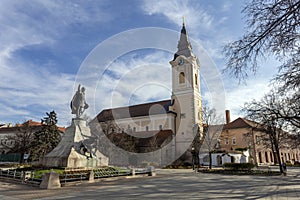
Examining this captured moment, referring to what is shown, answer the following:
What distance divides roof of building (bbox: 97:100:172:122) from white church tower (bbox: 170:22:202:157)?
3163mm

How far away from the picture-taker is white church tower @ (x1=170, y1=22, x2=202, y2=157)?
43719 mm

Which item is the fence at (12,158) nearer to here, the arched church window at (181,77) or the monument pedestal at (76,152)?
the monument pedestal at (76,152)

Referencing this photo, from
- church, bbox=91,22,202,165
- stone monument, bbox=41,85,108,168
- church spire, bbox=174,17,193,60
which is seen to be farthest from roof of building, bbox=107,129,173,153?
stone monument, bbox=41,85,108,168

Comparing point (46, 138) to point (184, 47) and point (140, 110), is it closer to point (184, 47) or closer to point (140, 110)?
point (140, 110)

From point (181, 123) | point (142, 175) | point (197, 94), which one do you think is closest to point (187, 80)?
point (197, 94)

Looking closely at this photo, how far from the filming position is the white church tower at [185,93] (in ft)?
143

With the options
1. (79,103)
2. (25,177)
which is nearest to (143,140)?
(79,103)

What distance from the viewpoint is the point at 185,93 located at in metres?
46.8

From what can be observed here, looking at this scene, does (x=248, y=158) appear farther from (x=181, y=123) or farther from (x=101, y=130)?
(x=101, y=130)

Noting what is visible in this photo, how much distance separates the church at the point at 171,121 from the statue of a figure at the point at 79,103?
59.5ft

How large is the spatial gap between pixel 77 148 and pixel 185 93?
33269 mm

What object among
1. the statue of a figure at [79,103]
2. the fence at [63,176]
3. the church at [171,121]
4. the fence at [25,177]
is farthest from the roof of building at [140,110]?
the fence at [25,177]

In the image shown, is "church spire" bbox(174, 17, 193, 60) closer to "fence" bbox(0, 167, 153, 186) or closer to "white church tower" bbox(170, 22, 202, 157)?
"white church tower" bbox(170, 22, 202, 157)

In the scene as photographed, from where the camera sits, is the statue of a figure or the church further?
the church
